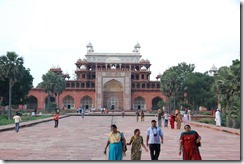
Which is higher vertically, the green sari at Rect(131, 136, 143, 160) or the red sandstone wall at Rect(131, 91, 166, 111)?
the red sandstone wall at Rect(131, 91, 166, 111)

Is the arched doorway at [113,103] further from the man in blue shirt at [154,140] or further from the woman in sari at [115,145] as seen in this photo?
the woman in sari at [115,145]

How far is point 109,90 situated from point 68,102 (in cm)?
669

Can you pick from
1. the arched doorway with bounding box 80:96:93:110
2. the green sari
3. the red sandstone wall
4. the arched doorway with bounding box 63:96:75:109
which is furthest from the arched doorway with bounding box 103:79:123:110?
the green sari

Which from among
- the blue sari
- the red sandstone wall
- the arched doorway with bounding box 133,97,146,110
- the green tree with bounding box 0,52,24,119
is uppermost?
the green tree with bounding box 0,52,24,119

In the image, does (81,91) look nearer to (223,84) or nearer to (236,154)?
(223,84)

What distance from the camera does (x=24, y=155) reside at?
841cm

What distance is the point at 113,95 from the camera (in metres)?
55.2

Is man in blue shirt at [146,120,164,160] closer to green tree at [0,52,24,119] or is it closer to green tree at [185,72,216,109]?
green tree at [0,52,24,119]

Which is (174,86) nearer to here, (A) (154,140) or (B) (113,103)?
(B) (113,103)

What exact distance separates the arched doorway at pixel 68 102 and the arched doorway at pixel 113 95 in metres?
5.09

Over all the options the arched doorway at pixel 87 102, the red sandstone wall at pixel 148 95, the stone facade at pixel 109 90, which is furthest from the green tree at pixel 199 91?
the arched doorway at pixel 87 102

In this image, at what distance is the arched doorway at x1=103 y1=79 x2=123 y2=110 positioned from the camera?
5451cm

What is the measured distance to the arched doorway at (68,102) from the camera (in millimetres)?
54906

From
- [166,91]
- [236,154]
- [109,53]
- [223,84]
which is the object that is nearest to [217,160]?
[236,154]
